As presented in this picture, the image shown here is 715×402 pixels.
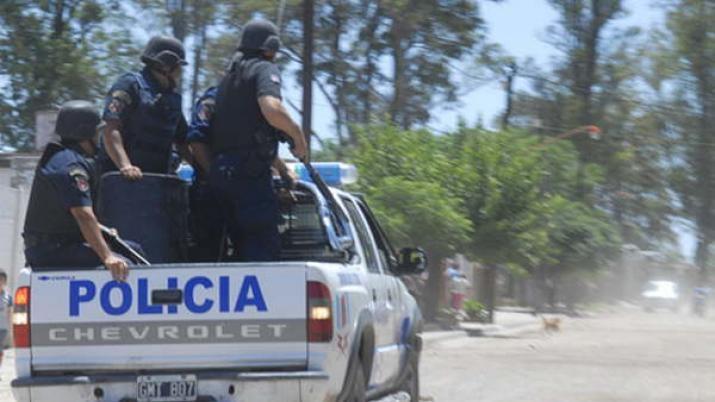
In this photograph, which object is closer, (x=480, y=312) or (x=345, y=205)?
(x=345, y=205)

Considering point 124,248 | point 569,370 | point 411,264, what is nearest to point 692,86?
point 569,370

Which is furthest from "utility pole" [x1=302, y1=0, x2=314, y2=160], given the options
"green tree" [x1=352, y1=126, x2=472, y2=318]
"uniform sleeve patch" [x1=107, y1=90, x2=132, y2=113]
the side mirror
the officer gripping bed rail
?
"uniform sleeve patch" [x1=107, y1=90, x2=132, y2=113]

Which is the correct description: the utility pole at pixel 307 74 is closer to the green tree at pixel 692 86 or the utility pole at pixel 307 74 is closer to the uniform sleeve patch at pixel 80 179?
the uniform sleeve patch at pixel 80 179

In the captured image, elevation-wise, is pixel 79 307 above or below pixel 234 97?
below

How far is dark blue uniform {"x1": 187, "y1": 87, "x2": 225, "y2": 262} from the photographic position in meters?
8.23

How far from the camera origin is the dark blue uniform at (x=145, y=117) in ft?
26.7

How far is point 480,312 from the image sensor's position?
1334 inches

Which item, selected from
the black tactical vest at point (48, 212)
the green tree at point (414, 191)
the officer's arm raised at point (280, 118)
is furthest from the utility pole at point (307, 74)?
the black tactical vest at point (48, 212)

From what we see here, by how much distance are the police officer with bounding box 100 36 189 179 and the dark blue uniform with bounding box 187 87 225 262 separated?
6.4 inches

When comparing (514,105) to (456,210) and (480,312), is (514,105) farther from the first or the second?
(456,210)

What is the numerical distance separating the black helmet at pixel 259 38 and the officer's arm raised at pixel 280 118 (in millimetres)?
438

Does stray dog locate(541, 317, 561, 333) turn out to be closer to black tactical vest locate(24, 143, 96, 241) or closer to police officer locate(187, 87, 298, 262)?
police officer locate(187, 87, 298, 262)

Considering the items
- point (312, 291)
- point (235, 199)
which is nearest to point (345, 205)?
point (235, 199)

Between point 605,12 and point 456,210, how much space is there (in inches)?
1249
